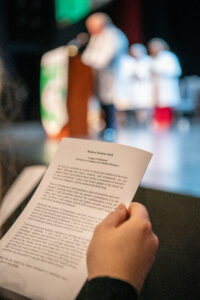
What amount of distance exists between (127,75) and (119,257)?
5438 mm

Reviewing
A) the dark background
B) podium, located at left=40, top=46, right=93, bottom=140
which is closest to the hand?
podium, located at left=40, top=46, right=93, bottom=140

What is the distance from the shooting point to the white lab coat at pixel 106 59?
362cm

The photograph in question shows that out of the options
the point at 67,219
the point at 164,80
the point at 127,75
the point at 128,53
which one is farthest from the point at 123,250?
the point at 128,53

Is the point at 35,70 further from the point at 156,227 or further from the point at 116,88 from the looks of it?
the point at 156,227

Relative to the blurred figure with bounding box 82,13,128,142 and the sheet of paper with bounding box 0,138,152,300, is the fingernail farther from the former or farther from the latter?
the blurred figure with bounding box 82,13,128,142

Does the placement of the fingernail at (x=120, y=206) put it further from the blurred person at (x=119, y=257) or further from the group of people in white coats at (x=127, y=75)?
the group of people in white coats at (x=127, y=75)

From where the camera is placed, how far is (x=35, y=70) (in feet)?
25.7

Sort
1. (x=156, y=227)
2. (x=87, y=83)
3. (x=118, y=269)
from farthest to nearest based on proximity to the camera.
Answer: (x=87, y=83)
(x=156, y=227)
(x=118, y=269)

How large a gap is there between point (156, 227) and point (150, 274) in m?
0.14

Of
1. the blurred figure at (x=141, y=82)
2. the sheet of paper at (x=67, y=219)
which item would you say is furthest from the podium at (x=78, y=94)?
the sheet of paper at (x=67, y=219)

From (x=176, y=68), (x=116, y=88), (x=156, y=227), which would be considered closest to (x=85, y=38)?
(x=176, y=68)

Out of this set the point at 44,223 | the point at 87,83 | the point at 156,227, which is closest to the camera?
the point at 44,223

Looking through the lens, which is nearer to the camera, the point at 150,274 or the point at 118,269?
the point at 118,269

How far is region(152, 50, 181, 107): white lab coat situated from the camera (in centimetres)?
572
